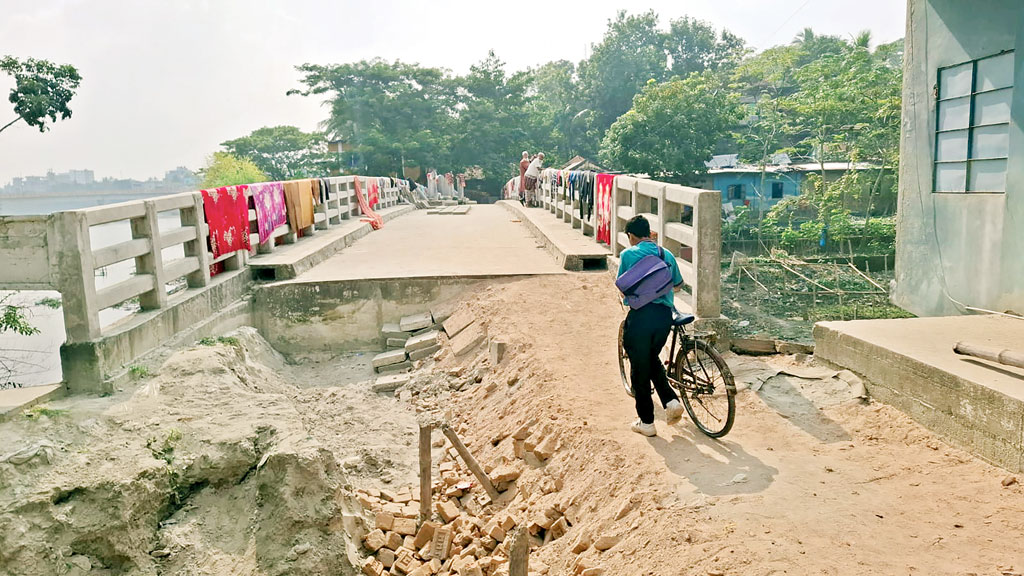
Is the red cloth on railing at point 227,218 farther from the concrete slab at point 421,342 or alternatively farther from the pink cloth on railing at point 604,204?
the pink cloth on railing at point 604,204

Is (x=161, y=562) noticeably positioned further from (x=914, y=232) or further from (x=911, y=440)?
(x=914, y=232)

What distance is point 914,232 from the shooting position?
9109 millimetres

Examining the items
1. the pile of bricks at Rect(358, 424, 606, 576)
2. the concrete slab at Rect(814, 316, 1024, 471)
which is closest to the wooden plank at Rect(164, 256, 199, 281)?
the pile of bricks at Rect(358, 424, 606, 576)

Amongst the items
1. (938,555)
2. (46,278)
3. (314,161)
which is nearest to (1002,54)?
(938,555)

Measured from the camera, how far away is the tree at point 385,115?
143 feet

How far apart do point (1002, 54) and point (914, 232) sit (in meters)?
2.28

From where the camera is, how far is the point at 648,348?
4863 millimetres

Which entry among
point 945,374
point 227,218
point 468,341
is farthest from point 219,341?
point 945,374

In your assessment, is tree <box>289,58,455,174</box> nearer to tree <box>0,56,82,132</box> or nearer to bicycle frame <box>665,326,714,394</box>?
tree <box>0,56,82,132</box>

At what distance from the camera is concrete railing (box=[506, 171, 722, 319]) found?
6320mm

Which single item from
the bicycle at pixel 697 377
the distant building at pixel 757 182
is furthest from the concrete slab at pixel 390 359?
the distant building at pixel 757 182

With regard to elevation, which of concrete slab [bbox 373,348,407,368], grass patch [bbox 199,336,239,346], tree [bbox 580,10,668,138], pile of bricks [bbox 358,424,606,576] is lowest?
pile of bricks [bbox 358,424,606,576]

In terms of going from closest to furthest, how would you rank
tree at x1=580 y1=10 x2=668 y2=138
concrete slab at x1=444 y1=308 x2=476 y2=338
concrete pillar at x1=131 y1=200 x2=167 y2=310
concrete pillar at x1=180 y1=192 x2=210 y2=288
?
concrete pillar at x1=131 y1=200 x2=167 y2=310 < concrete pillar at x1=180 y1=192 x2=210 y2=288 < concrete slab at x1=444 y1=308 x2=476 y2=338 < tree at x1=580 y1=10 x2=668 y2=138

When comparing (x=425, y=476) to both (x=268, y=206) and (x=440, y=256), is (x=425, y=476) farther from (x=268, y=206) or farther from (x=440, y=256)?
(x=268, y=206)
